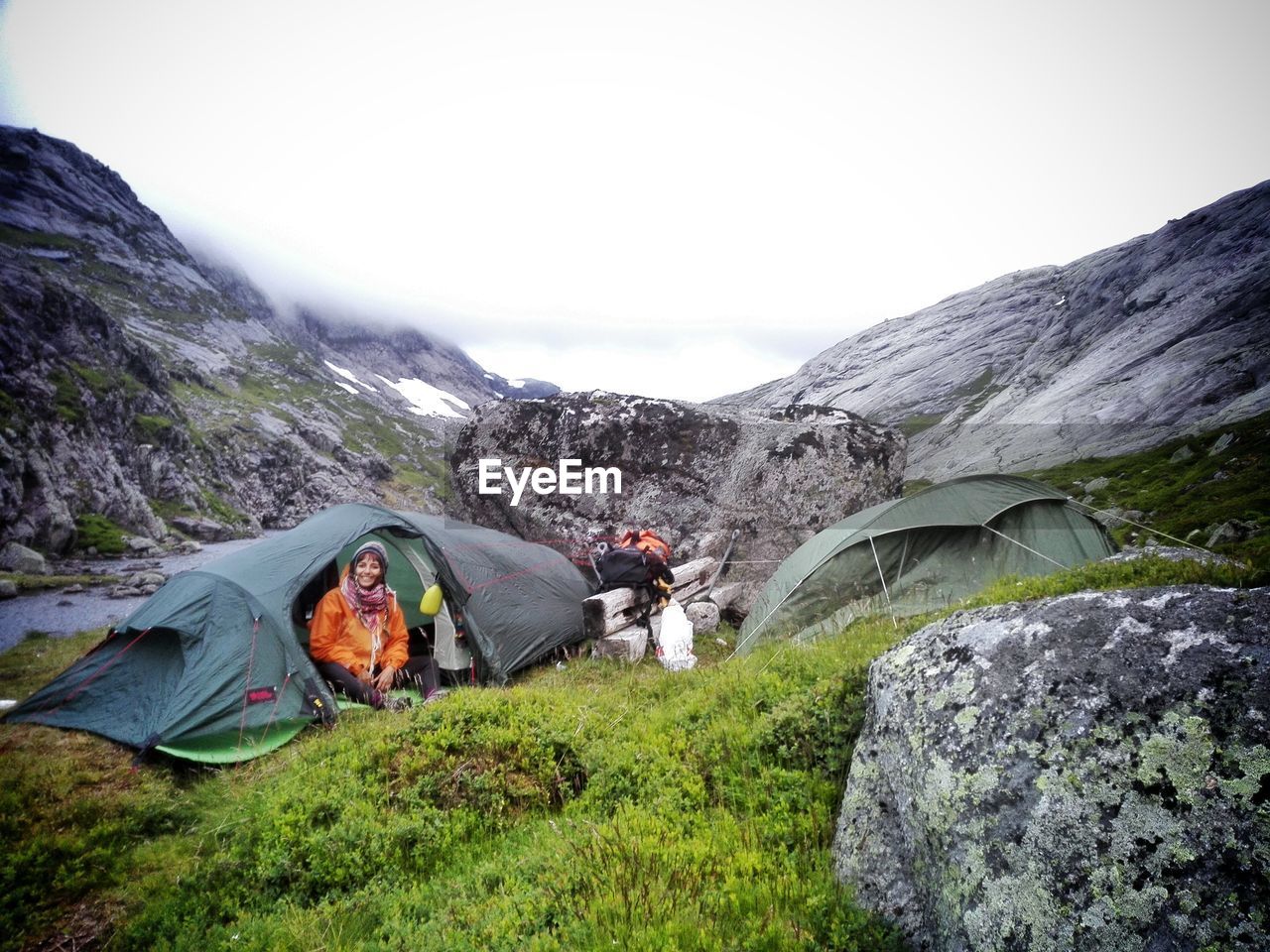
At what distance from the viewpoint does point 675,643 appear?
9281 millimetres

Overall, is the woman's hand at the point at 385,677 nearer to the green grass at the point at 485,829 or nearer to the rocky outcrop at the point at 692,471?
the green grass at the point at 485,829

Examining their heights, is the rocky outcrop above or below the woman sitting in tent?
above

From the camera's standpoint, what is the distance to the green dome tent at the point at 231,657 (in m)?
7.13

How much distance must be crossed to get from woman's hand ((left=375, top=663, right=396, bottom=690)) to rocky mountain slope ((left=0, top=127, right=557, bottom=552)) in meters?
7.85

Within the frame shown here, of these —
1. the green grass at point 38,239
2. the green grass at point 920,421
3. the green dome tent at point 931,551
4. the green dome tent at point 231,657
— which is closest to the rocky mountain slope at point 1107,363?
the green grass at point 920,421

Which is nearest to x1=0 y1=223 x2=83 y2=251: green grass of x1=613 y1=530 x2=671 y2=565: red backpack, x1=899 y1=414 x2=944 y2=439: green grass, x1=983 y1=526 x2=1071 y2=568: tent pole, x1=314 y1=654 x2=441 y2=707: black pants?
x1=314 y1=654 x2=441 y2=707: black pants

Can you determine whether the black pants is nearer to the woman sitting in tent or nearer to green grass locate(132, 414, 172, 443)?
the woman sitting in tent

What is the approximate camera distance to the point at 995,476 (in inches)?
364

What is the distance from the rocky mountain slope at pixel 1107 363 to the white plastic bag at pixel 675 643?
2605 inches

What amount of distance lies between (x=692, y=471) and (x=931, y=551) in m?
6.34

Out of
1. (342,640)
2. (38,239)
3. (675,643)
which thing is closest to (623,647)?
(675,643)

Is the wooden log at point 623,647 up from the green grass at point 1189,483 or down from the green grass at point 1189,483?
down

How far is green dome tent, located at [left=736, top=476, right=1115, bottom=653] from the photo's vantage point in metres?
8.73

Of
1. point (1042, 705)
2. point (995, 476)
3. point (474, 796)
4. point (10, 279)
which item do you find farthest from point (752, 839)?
point (10, 279)
